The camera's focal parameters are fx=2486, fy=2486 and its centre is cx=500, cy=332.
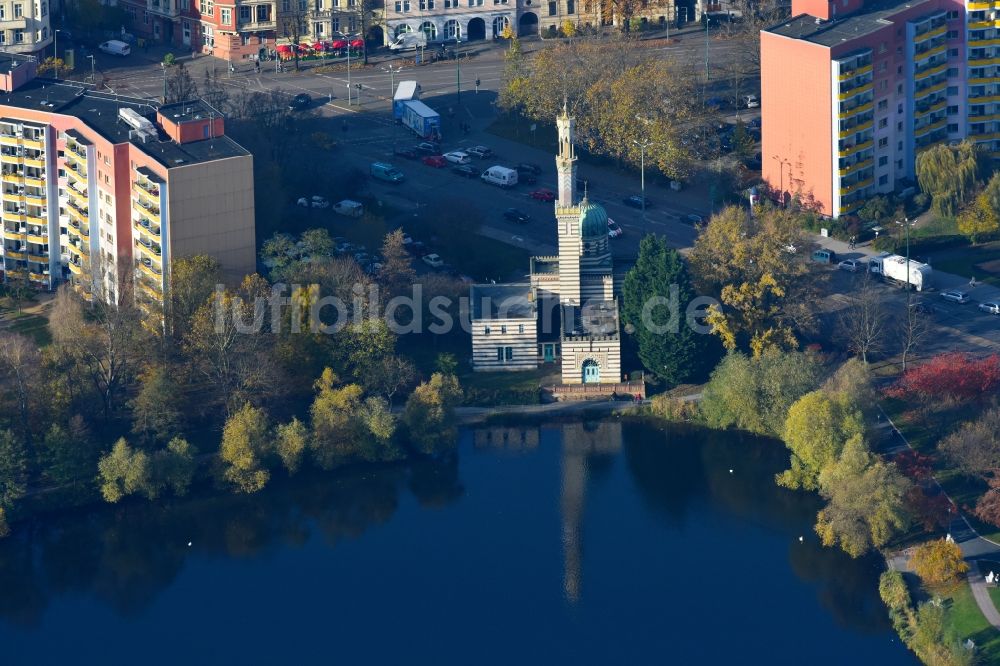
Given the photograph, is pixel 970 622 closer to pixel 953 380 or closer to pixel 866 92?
pixel 953 380

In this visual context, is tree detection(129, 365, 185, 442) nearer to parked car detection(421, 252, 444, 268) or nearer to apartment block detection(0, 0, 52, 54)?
parked car detection(421, 252, 444, 268)

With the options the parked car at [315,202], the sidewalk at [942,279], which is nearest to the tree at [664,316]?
the sidewalk at [942,279]

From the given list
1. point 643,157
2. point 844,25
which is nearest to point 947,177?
point 844,25

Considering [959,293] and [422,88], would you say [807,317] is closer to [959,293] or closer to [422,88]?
[959,293]

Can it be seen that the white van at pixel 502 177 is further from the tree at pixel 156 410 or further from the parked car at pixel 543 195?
the tree at pixel 156 410

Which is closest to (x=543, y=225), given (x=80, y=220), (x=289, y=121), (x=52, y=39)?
(x=289, y=121)

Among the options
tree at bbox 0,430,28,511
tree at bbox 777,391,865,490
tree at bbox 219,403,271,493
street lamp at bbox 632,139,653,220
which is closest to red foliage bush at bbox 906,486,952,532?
tree at bbox 777,391,865,490

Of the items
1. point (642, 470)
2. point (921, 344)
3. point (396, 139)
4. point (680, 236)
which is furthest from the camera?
point (396, 139)
